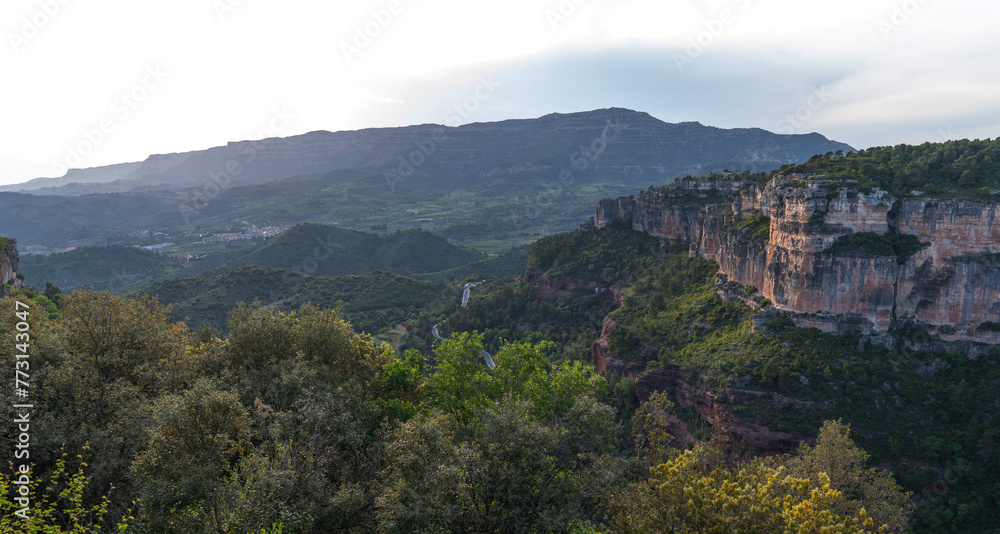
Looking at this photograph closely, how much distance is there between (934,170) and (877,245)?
1212cm

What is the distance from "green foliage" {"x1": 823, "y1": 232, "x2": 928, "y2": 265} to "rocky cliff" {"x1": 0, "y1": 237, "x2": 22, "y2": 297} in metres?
86.0

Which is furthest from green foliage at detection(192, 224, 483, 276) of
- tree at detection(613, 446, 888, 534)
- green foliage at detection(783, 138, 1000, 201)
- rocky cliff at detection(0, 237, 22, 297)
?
tree at detection(613, 446, 888, 534)

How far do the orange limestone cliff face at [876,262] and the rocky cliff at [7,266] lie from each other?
272ft

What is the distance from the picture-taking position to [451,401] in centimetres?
2656

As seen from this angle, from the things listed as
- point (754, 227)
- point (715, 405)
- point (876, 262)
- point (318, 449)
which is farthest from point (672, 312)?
point (318, 449)

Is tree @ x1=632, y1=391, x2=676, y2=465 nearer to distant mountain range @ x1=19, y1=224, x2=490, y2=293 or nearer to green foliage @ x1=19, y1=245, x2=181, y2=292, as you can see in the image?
distant mountain range @ x1=19, y1=224, x2=490, y2=293

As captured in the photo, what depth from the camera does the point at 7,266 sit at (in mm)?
54406

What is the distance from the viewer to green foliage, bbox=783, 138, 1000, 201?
1769 inches

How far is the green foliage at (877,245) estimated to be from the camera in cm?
4497

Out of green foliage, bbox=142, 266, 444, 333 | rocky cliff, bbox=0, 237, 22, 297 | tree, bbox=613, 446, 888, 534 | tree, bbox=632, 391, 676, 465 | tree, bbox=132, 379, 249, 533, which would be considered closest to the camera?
tree, bbox=613, 446, 888, 534

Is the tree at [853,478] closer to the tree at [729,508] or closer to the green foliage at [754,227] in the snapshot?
the tree at [729,508]

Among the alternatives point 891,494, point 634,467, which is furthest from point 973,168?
point 634,467

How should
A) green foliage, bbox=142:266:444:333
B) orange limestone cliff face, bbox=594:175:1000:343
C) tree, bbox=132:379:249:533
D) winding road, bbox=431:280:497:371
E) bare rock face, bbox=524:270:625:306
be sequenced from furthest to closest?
green foliage, bbox=142:266:444:333
bare rock face, bbox=524:270:625:306
winding road, bbox=431:280:497:371
orange limestone cliff face, bbox=594:175:1000:343
tree, bbox=132:379:249:533

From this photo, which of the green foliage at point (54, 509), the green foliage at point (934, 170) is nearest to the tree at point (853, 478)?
the green foliage at point (934, 170)
